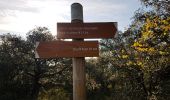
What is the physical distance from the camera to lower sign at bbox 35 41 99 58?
7.21m

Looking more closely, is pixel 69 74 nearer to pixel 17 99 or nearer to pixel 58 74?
pixel 58 74

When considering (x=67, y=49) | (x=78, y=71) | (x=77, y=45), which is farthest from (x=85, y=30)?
(x=78, y=71)

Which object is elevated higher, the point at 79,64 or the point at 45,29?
the point at 45,29

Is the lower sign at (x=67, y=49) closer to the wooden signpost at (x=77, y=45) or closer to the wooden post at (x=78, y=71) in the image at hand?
the wooden signpost at (x=77, y=45)

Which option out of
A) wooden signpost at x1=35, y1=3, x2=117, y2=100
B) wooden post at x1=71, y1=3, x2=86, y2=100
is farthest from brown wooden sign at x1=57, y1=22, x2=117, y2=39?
wooden post at x1=71, y1=3, x2=86, y2=100

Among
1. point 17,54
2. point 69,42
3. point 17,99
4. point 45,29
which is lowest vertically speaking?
point 17,99

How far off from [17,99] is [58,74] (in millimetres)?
7076

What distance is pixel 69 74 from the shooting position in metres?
36.1

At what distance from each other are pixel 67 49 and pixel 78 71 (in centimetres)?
55

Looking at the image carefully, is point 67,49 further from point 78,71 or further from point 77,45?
point 78,71

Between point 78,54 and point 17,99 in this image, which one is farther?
point 17,99

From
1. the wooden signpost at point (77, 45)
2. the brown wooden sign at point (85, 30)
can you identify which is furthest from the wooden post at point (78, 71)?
the brown wooden sign at point (85, 30)

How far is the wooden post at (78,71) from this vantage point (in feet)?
23.8


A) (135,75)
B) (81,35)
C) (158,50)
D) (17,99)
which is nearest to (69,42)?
(81,35)
